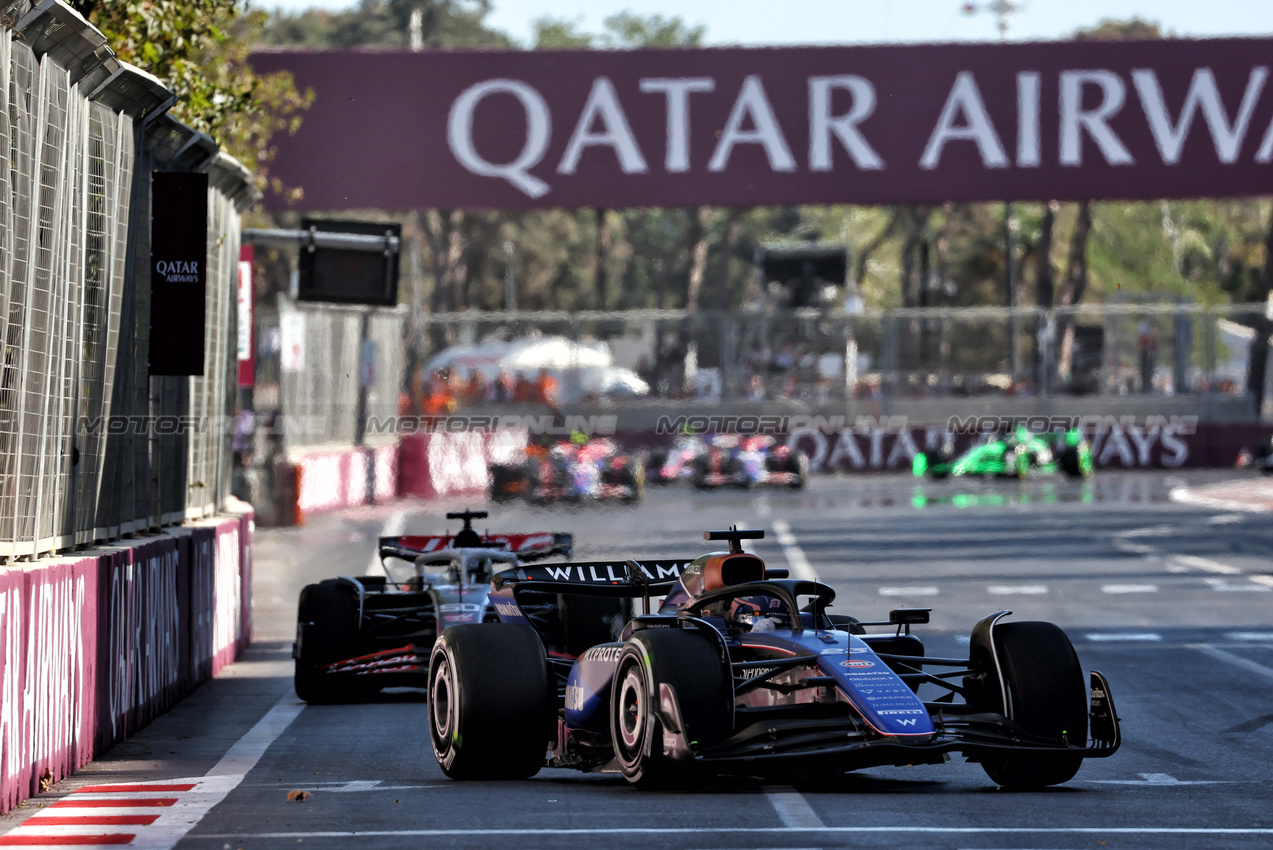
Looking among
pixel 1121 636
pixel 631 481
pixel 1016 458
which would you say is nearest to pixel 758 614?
pixel 1121 636

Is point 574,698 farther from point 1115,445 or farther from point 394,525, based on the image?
point 1115,445

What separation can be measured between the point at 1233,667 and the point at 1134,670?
755 mm

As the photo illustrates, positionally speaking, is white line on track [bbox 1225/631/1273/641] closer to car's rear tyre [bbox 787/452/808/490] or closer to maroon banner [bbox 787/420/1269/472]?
car's rear tyre [bbox 787/452/808/490]

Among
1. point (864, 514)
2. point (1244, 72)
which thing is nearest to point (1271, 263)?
point (1244, 72)

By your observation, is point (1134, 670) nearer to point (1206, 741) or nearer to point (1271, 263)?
point (1206, 741)

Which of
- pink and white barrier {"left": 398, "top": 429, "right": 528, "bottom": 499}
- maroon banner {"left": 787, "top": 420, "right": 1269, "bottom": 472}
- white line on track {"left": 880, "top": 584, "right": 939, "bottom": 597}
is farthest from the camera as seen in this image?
maroon banner {"left": 787, "top": 420, "right": 1269, "bottom": 472}

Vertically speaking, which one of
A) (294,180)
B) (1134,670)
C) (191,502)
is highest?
(294,180)

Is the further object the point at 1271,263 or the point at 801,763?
the point at 1271,263

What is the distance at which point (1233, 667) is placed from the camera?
45.0 ft

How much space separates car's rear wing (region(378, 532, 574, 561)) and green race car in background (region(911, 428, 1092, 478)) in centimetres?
2643

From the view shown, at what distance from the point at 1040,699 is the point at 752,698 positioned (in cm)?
117

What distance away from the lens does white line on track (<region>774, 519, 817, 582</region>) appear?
20938mm

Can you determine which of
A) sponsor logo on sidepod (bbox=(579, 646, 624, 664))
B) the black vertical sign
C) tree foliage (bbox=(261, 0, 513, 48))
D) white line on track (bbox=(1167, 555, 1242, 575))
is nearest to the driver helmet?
sponsor logo on sidepod (bbox=(579, 646, 624, 664))

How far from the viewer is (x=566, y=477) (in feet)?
105
